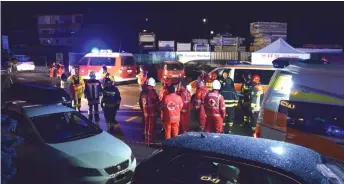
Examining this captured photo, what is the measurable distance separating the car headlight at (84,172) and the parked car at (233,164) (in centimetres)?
189

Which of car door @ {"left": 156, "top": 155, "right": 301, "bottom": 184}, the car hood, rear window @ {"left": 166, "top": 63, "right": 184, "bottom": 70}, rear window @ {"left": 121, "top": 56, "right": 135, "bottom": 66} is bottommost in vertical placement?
the car hood

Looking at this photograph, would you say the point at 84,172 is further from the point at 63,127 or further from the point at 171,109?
the point at 171,109

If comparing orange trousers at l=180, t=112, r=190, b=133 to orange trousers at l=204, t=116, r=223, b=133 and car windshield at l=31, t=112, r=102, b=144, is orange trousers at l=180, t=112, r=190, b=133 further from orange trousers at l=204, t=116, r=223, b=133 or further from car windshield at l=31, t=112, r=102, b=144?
car windshield at l=31, t=112, r=102, b=144

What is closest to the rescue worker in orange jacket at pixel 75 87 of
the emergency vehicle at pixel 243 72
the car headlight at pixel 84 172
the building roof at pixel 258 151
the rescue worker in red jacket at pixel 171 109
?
the emergency vehicle at pixel 243 72

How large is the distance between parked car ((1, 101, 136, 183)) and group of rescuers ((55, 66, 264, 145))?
1.70 meters

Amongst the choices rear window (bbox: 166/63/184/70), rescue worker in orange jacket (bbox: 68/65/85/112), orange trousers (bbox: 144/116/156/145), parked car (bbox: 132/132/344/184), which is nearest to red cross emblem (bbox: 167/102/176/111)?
orange trousers (bbox: 144/116/156/145)

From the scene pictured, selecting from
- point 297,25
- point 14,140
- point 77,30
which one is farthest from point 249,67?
point 77,30

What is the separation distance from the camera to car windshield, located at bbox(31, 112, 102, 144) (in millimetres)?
6134

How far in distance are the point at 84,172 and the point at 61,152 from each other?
0.55 m

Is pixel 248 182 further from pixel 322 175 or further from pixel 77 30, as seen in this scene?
pixel 77 30

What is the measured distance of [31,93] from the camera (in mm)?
9445

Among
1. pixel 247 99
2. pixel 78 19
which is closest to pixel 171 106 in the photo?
pixel 247 99

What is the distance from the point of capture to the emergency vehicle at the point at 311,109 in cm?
473

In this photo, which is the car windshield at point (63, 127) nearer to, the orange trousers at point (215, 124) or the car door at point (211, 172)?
the orange trousers at point (215, 124)
